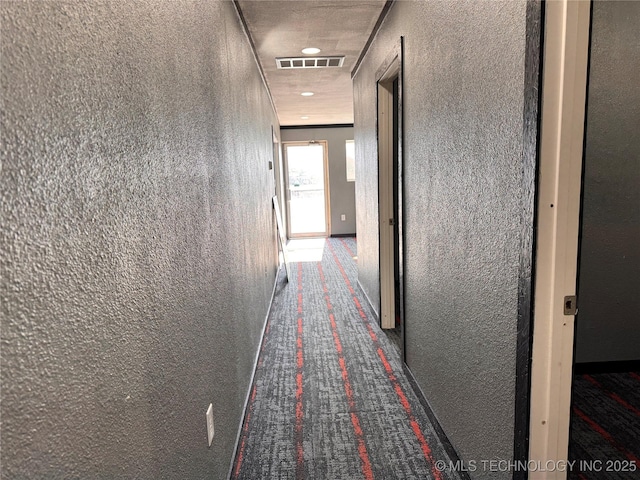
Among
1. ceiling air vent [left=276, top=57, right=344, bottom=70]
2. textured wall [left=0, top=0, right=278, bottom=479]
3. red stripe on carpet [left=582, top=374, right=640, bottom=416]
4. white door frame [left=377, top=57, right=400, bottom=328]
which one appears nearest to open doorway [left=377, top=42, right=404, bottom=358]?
white door frame [left=377, top=57, right=400, bottom=328]

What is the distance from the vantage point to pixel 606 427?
2059 mm

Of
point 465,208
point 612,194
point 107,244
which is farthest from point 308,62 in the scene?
point 107,244

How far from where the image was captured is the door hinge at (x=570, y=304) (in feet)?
3.77

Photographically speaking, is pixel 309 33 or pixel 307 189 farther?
pixel 307 189

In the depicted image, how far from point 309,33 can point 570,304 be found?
2.67 m

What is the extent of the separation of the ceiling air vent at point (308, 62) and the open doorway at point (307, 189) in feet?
14.8

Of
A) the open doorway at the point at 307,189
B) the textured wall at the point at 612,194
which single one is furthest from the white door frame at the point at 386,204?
the open doorway at the point at 307,189

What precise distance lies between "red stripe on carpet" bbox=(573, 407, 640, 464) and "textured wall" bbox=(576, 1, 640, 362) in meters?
0.53

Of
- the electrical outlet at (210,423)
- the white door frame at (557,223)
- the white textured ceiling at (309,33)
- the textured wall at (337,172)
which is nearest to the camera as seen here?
the white door frame at (557,223)

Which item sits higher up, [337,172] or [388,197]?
[337,172]

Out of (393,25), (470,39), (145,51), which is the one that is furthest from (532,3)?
(393,25)

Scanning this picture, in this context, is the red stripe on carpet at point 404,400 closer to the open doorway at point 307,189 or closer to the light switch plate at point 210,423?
the light switch plate at point 210,423

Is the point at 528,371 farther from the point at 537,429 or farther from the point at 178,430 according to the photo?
the point at 178,430

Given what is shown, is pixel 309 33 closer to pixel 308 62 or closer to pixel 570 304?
pixel 308 62
